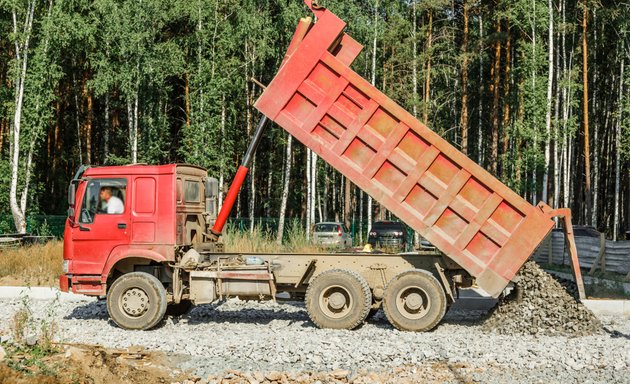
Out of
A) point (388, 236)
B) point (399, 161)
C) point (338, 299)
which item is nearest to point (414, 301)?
point (338, 299)

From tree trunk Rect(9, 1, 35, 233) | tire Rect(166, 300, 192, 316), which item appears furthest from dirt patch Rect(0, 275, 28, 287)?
tree trunk Rect(9, 1, 35, 233)

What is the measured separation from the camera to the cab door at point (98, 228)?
12195mm

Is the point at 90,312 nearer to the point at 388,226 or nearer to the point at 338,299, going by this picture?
the point at 338,299

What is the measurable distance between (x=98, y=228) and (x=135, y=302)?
4.65ft

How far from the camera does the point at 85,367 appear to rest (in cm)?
809

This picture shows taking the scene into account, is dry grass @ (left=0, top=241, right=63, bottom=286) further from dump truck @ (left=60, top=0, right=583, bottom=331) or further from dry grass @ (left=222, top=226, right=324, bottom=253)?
dump truck @ (left=60, top=0, right=583, bottom=331)

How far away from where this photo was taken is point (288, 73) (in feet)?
→ 38.2

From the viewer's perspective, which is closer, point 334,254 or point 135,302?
point 135,302

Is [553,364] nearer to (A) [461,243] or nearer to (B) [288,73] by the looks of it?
(A) [461,243]

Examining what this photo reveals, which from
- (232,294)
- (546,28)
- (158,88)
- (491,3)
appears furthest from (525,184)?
(232,294)

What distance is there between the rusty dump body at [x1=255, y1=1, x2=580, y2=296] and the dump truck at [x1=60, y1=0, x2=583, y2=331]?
0.6 inches

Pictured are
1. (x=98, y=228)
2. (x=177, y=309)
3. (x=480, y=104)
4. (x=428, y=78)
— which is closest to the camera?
(x=98, y=228)

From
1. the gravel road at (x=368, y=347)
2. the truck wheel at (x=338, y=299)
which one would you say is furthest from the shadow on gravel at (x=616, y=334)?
the truck wheel at (x=338, y=299)

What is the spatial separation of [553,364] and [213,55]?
28807 millimetres
